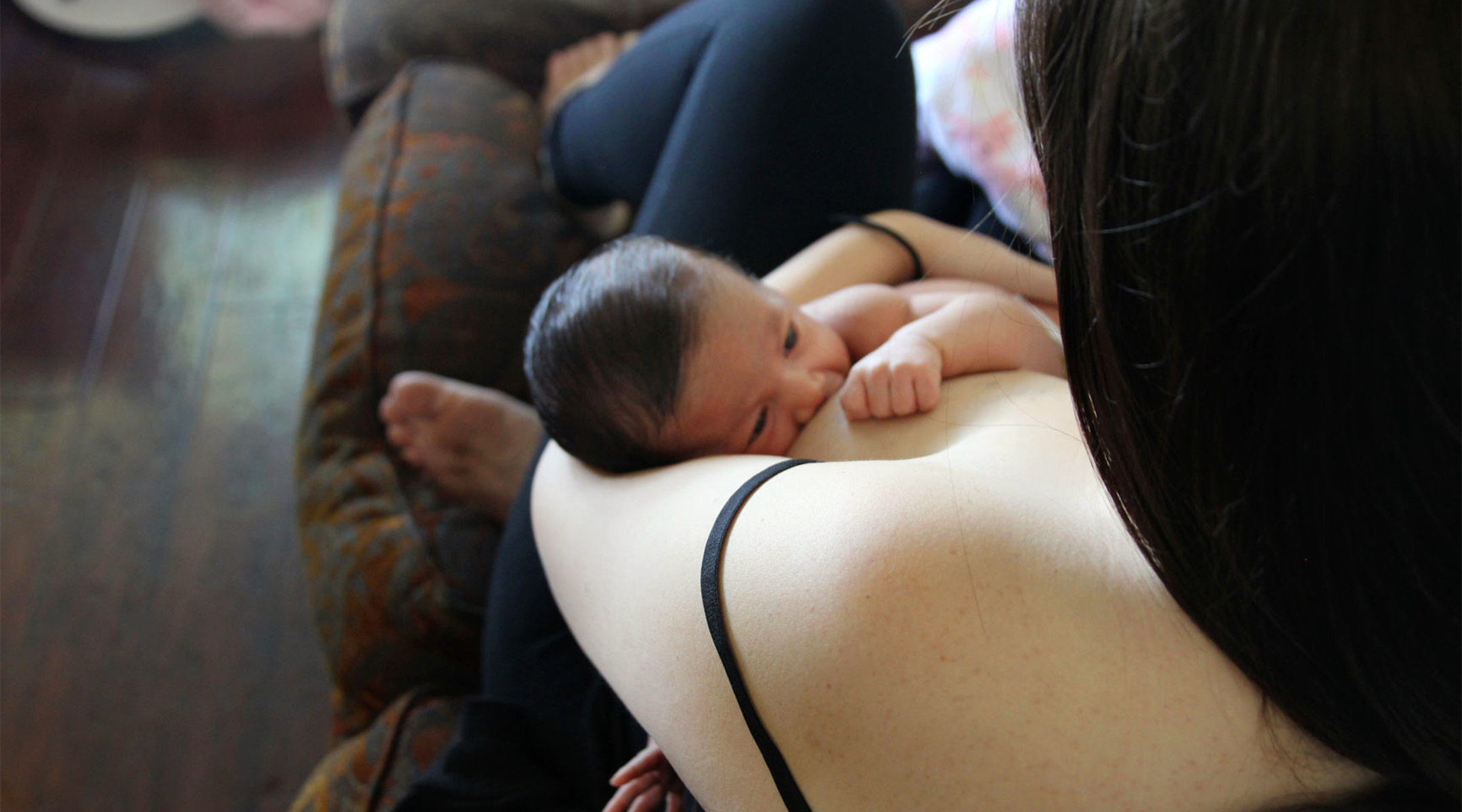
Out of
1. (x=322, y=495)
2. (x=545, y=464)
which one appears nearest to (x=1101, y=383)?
(x=545, y=464)

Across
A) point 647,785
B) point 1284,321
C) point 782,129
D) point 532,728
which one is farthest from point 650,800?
point 782,129

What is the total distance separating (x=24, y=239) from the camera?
2.05 metres

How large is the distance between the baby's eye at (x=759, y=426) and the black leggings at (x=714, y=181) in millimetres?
280

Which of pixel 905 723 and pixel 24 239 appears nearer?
pixel 905 723

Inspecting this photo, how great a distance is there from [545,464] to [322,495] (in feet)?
1.68

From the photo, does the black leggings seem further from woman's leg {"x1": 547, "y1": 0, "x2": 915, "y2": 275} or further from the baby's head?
the baby's head

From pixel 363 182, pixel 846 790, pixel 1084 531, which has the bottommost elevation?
pixel 363 182

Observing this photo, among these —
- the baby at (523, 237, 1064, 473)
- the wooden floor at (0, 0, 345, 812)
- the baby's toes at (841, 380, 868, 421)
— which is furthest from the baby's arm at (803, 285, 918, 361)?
the wooden floor at (0, 0, 345, 812)

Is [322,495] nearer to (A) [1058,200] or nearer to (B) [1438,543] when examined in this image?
(A) [1058,200]

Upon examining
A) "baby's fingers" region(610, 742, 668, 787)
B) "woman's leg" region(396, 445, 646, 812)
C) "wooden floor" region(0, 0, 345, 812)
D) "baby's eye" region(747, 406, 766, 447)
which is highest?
"baby's eye" region(747, 406, 766, 447)

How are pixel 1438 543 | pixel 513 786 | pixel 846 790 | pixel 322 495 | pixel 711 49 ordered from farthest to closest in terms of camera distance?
pixel 322 495 → pixel 711 49 → pixel 513 786 → pixel 846 790 → pixel 1438 543

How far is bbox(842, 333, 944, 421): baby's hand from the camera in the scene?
732mm

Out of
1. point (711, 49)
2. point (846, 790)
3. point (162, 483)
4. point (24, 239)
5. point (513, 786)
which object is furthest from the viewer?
point (24, 239)

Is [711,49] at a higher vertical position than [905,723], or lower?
higher
